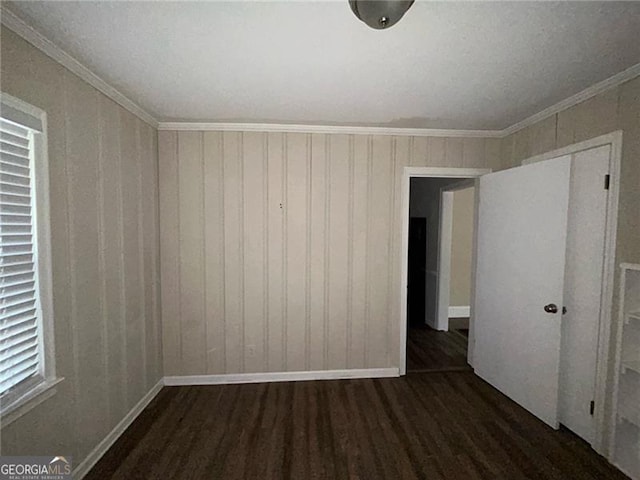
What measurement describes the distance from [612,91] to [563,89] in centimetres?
26

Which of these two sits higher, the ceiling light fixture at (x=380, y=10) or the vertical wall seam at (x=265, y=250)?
the ceiling light fixture at (x=380, y=10)

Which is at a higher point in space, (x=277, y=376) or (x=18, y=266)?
(x=18, y=266)

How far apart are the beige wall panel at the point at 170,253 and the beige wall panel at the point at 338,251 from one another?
146 centimetres

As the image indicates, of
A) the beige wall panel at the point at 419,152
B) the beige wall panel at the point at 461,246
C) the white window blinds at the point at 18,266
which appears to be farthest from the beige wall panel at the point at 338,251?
the beige wall panel at the point at 461,246

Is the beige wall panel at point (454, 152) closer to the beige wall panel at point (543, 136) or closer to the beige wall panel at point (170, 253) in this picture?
the beige wall panel at point (543, 136)

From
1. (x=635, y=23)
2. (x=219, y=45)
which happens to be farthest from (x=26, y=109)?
(x=635, y=23)

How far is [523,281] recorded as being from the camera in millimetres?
2359

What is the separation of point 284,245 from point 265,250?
190mm

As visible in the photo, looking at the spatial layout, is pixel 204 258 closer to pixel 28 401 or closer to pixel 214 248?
pixel 214 248

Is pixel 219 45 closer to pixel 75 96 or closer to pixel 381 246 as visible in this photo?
pixel 75 96

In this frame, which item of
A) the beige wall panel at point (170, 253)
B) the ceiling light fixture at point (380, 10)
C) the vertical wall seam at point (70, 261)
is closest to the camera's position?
the ceiling light fixture at point (380, 10)

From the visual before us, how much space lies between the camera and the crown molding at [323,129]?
8.61 ft

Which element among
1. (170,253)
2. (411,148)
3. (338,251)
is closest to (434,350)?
(338,251)

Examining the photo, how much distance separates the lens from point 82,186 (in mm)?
1675
